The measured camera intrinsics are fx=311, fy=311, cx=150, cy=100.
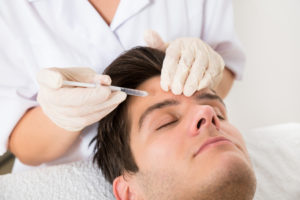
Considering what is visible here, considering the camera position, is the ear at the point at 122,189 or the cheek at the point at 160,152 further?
the ear at the point at 122,189

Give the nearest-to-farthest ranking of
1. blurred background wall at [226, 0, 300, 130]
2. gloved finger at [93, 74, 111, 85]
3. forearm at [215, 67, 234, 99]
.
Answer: gloved finger at [93, 74, 111, 85] < forearm at [215, 67, 234, 99] < blurred background wall at [226, 0, 300, 130]

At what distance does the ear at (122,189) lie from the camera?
1.01 m

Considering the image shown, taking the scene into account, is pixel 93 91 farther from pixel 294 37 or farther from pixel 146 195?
pixel 294 37

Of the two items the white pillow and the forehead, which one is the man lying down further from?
the white pillow

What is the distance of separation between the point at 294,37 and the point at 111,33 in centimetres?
133

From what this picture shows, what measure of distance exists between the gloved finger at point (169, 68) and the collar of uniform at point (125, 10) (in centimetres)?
22

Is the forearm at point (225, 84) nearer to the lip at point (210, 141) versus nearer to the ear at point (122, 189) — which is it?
the lip at point (210, 141)

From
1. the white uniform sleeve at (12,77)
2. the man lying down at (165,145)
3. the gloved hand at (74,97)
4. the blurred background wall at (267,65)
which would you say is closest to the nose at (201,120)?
the man lying down at (165,145)

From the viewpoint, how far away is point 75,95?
2.95ft

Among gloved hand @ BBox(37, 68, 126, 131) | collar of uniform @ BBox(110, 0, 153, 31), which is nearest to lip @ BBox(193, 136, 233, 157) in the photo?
gloved hand @ BBox(37, 68, 126, 131)

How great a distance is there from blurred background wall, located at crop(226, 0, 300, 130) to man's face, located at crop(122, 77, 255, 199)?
1.04m

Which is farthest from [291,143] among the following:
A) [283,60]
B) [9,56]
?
[9,56]

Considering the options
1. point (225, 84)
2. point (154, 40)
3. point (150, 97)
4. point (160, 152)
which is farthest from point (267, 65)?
point (160, 152)

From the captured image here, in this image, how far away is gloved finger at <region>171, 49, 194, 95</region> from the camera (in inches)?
38.4
